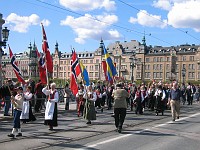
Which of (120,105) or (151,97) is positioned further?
(151,97)

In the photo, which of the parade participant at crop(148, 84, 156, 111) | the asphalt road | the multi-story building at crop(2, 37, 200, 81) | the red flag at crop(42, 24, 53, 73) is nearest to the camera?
the asphalt road

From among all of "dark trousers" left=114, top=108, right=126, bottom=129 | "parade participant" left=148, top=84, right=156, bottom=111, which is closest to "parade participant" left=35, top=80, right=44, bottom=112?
"dark trousers" left=114, top=108, right=126, bottom=129

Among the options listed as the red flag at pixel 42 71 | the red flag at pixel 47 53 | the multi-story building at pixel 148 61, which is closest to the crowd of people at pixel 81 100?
the red flag at pixel 42 71

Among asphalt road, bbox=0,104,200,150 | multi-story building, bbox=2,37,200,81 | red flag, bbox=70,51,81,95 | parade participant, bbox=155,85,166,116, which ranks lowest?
asphalt road, bbox=0,104,200,150

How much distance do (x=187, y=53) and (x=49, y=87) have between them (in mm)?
118315

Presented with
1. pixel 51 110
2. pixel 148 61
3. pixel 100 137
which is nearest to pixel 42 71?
pixel 51 110

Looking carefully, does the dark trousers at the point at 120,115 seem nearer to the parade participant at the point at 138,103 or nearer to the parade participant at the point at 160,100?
the parade participant at the point at 138,103

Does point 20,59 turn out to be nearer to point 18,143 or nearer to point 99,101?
point 99,101

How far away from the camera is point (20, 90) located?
11.5 m

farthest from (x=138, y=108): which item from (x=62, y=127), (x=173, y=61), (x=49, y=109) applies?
(x=173, y=61)

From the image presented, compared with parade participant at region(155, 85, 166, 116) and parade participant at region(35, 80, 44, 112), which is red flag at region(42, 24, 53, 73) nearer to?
parade participant at region(35, 80, 44, 112)

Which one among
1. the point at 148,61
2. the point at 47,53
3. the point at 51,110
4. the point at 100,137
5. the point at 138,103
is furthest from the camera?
the point at 148,61

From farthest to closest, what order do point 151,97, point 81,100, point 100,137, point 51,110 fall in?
point 151,97, point 81,100, point 51,110, point 100,137

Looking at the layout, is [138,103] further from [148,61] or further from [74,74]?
[148,61]
